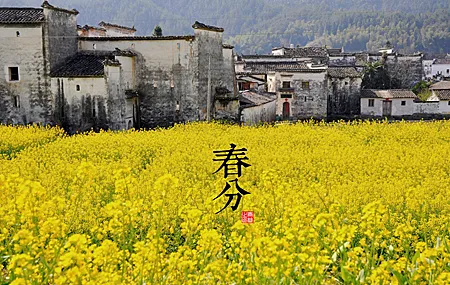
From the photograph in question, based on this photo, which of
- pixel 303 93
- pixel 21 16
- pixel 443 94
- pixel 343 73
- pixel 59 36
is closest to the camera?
pixel 21 16

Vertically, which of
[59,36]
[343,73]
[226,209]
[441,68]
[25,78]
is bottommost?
[226,209]

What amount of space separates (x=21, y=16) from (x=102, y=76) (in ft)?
13.8

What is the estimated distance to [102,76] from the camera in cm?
2194

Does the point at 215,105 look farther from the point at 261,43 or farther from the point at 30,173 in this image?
the point at 261,43

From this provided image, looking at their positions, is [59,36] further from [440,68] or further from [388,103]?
[440,68]

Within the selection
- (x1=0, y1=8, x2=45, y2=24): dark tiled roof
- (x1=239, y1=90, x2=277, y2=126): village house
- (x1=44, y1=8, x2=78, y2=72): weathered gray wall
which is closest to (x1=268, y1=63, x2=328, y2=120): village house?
(x1=239, y1=90, x2=277, y2=126): village house

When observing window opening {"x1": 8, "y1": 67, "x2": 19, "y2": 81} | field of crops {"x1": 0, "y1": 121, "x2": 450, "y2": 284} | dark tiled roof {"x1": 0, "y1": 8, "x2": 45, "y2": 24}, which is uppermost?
dark tiled roof {"x1": 0, "y1": 8, "x2": 45, "y2": 24}

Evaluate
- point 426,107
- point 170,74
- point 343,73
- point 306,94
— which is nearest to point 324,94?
point 306,94

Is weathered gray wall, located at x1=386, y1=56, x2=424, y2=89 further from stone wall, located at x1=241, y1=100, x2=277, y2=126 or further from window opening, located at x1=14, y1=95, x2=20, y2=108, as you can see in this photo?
window opening, located at x1=14, y1=95, x2=20, y2=108

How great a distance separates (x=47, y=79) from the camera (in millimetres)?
22906

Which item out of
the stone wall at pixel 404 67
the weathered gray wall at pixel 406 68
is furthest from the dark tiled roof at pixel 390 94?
the weathered gray wall at pixel 406 68

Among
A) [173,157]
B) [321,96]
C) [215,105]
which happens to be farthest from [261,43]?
[173,157]

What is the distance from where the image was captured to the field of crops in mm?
5512

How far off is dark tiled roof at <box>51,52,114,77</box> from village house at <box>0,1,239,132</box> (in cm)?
4
